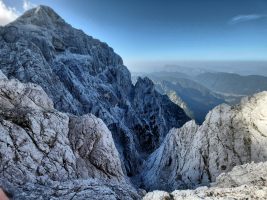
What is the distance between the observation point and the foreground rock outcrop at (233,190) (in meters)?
21.7

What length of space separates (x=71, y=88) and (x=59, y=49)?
5478cm

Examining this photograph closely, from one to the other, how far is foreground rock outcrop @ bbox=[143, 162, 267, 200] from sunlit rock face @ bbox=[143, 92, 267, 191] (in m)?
29.0

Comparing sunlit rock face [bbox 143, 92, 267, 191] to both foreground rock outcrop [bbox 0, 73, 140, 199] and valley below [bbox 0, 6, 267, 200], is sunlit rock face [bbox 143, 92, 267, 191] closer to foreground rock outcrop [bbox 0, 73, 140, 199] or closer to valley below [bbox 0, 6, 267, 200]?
valley below [bbox 0, 6, 267, 200]

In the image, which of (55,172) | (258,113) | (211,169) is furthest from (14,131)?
(258,113)

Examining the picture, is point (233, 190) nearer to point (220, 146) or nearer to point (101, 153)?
point (101, 153)

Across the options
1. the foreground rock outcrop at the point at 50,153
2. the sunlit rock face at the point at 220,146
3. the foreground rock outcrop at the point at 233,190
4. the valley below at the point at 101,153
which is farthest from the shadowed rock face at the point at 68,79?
the foreground rock outcrop at the point at 233,190

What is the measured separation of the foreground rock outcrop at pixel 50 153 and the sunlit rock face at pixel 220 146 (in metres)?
22.2

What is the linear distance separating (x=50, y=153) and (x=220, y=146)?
37826 millimetres

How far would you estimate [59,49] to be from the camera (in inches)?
7441

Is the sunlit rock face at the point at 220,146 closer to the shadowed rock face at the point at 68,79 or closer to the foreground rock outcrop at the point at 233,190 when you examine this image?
the shadowed rock face at the point at 68,79

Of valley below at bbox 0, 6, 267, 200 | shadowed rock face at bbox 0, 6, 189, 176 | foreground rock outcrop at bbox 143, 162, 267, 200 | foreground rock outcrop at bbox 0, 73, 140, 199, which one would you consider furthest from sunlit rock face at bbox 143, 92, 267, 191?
foreground rock outcrop at bbox 143, 162, 267, 200

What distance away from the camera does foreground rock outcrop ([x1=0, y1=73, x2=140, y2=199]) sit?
2969 centimetres

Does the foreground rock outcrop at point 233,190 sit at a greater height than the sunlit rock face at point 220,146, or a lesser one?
greater

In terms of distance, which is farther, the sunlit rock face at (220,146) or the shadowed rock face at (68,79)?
the shadowed rock face at (68,79)
